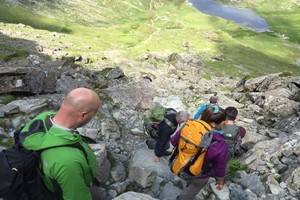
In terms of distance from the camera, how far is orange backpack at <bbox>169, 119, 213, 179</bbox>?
8445mm

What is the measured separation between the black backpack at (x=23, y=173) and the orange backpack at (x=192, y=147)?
145 inches

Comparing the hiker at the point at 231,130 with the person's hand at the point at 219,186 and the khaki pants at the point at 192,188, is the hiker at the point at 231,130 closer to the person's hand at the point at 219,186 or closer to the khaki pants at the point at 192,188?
the person's hand at the point at 219,186

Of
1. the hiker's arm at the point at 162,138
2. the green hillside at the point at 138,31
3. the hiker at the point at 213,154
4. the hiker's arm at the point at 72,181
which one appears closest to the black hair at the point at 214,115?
→ the hiker at the point at 213,154

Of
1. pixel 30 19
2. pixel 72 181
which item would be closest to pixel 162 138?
pixel 72 181

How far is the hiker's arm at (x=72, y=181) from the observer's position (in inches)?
210

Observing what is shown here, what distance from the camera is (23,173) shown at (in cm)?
564

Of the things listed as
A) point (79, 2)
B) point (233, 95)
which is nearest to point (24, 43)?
point (233, 95)

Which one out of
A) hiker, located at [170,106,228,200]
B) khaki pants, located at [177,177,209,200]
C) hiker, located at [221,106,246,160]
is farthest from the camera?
hiker, located at [221,106,246,160]

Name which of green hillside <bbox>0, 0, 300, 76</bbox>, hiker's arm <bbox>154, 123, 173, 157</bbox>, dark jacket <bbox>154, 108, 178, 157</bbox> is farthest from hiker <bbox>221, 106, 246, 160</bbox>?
green hillside <bbox>0, 0, 300, 76</bbox>

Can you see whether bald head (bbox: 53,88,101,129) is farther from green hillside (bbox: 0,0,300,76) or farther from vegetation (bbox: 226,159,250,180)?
green hillside (bbox: 0,0,300,76)

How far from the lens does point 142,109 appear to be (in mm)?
20625

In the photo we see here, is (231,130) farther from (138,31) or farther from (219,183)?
(138,31)

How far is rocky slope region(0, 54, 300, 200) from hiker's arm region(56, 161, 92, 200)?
134 inches

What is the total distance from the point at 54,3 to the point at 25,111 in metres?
171
